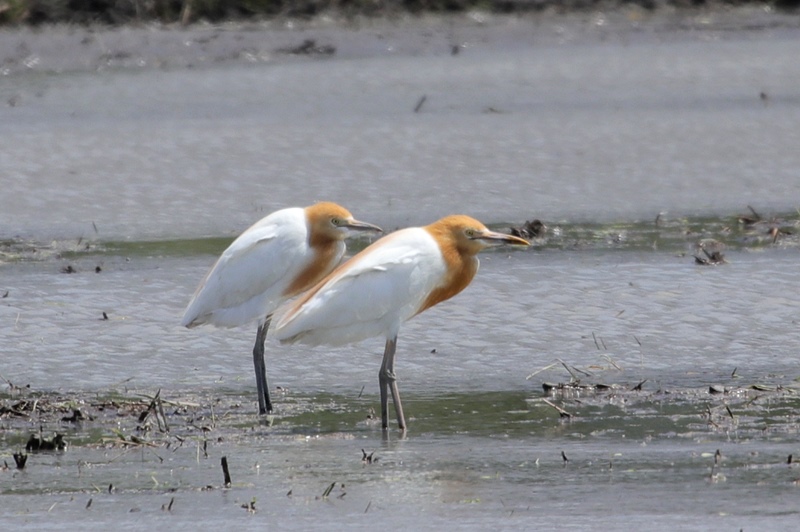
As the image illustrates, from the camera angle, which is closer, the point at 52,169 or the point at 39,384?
the point at 39,384

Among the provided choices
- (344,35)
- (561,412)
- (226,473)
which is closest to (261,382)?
(561,412)

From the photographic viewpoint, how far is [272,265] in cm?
650

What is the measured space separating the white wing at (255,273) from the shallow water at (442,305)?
0.34 m

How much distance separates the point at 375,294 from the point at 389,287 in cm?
6

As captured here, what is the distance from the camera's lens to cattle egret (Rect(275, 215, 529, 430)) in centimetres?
600

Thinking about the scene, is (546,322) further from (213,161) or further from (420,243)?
(213,161)

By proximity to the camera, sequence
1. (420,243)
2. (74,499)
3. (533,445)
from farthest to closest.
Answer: (420,243), (533,445), (74,499)

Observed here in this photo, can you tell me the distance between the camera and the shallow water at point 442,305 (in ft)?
16.1

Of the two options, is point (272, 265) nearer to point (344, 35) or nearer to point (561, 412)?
point (561, 412)

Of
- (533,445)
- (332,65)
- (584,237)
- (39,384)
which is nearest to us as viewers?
(533,445)

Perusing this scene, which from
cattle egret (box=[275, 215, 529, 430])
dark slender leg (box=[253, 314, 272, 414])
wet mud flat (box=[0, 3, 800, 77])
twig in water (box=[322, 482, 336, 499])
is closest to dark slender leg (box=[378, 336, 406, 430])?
cattle egret (box=[275, 215, 529, 430])

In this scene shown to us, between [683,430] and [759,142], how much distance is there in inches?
288

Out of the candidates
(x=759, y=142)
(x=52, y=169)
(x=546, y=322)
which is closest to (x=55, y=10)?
(x=52, y=169)

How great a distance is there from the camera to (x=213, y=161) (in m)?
12.3
